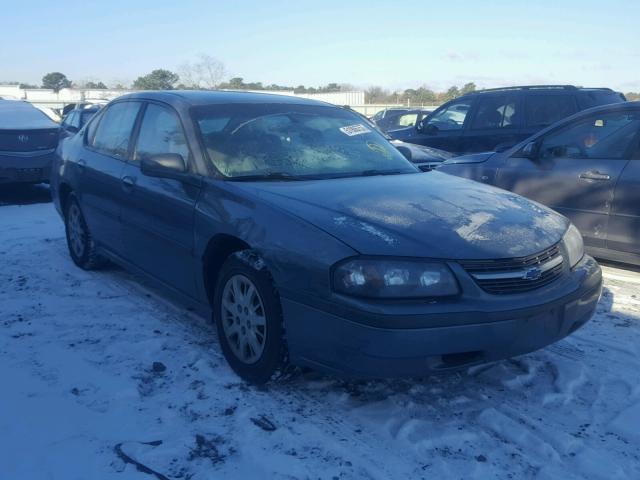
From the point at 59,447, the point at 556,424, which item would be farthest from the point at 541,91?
the point at 59,447

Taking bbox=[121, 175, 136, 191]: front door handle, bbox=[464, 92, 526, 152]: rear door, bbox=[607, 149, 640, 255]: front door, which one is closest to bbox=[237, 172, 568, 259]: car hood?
bbox=[121, 175, 136, 191]: front door handle

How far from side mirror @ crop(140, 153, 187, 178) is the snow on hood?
6.95 meters

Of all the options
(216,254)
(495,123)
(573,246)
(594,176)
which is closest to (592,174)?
(594,176)

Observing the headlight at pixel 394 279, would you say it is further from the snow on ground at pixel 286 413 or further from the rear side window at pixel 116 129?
the rear side window at pixel 116 129

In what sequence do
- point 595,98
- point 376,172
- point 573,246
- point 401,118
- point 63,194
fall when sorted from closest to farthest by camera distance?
point 573,246 < point 376,172 < point 63,194 < point 595,98 < point 401,118

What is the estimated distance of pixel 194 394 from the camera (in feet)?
11.1

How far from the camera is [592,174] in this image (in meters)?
5.53

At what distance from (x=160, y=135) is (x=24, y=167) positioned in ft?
20.3

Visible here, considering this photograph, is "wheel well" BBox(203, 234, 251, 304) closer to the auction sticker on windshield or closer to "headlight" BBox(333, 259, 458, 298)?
"headlight" BBox(333, 259, 458, 298)

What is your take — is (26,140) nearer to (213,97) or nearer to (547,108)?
(213,97)

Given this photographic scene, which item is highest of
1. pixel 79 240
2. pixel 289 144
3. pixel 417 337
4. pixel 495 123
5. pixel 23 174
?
pixel 495 123

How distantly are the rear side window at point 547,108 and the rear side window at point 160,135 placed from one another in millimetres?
6782

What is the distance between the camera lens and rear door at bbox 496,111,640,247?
543 centimetres

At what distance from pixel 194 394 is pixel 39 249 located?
396 cm
